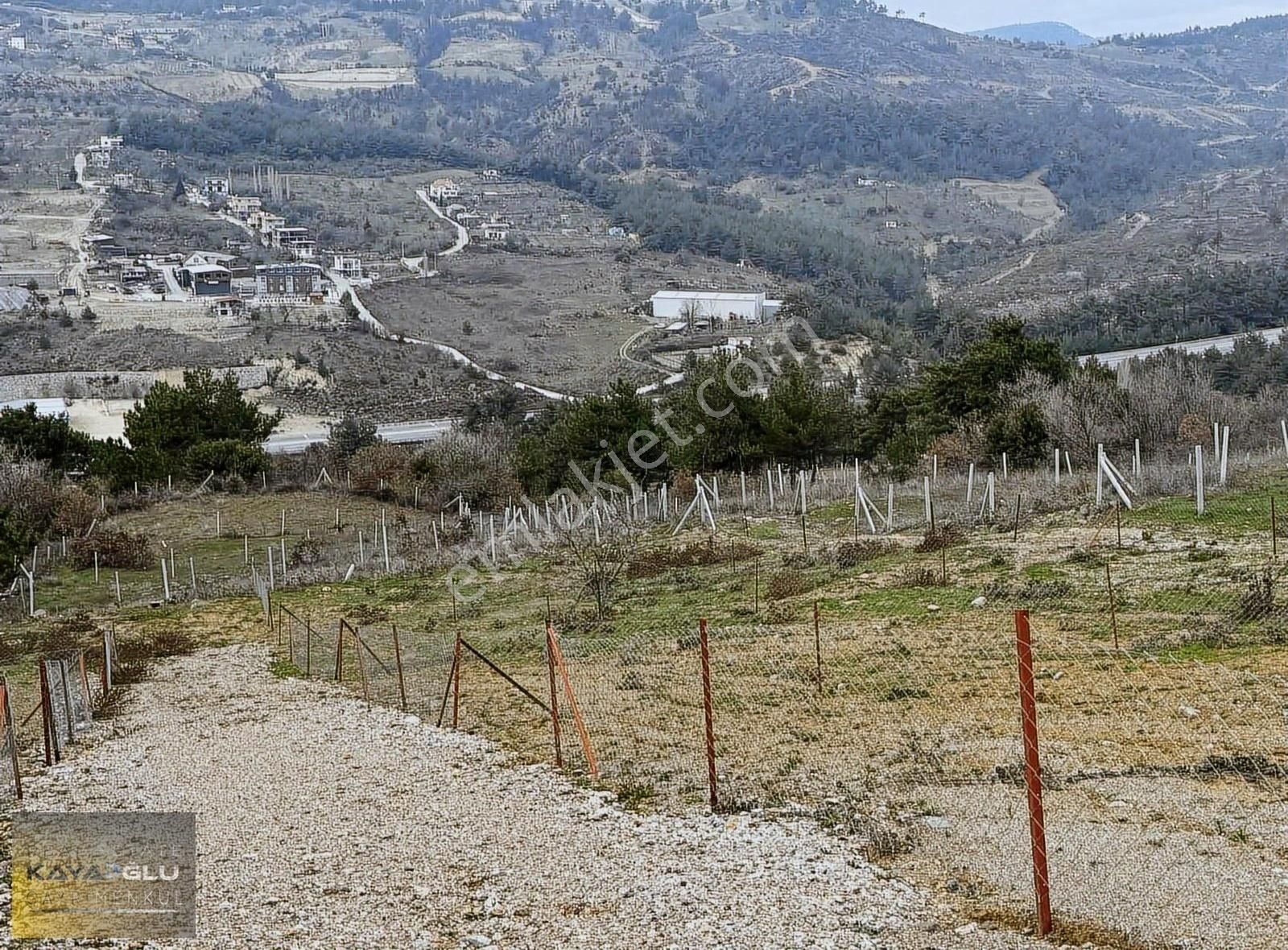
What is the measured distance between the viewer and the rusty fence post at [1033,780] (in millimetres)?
5184

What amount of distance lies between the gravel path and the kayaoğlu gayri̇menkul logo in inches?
5.8

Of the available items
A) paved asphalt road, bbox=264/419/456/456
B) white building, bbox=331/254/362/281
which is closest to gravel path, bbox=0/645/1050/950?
paved asphalt road, bbox=264/419/456/456

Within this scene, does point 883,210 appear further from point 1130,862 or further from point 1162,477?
point 1130,862

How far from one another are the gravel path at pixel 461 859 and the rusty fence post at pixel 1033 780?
0.21m

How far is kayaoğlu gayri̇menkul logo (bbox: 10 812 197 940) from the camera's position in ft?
19.5

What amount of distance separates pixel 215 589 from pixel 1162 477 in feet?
53.1

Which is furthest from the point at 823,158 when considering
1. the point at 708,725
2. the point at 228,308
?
the point at 708,725

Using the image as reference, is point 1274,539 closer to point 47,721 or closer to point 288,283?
point 47,721

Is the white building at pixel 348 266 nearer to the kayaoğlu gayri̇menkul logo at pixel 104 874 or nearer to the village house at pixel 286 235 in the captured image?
the village house at pixel 286 235

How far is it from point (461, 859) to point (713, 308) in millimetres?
75736

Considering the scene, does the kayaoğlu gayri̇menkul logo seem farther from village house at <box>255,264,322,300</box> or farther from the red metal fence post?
village house at <box>255,264,322,300</box>

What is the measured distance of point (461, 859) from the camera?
6.79m

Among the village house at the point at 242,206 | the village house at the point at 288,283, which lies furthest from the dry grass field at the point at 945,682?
the village house at the point at 242,206

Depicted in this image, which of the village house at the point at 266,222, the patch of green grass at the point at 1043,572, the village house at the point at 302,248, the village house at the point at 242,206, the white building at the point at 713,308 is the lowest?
the patch of green grass at the point at 1043,572
